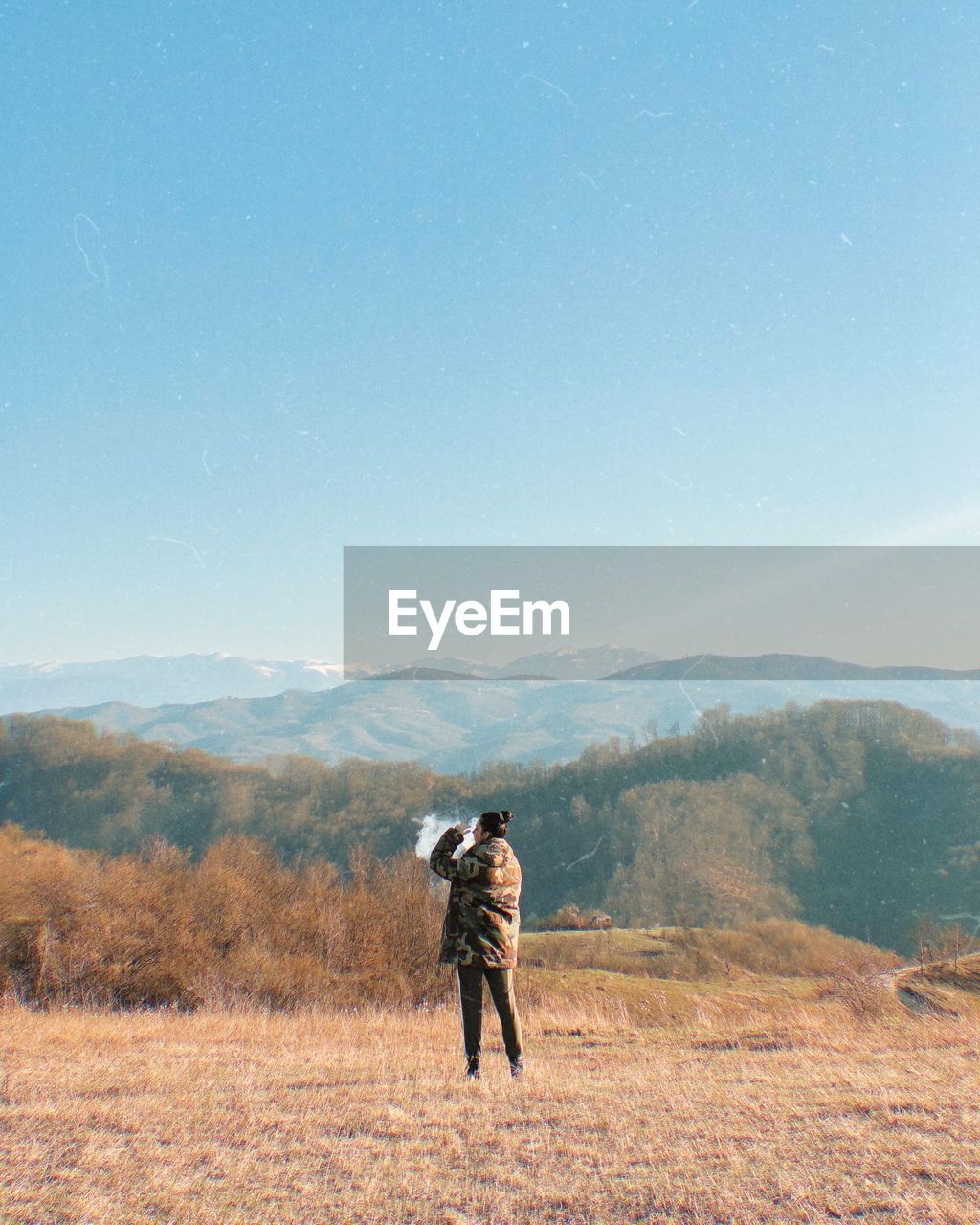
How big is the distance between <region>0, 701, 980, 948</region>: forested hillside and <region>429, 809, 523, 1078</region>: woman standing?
11583 cm

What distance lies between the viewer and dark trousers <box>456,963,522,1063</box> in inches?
310

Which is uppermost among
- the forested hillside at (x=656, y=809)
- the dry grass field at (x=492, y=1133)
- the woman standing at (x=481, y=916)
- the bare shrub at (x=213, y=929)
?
the woman standing at (x=481, y=916)

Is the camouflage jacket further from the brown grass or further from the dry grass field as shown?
the brown grass

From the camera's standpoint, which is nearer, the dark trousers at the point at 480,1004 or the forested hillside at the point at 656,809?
the dark trousers at the point at 480,1004

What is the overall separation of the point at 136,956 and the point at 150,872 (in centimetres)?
381

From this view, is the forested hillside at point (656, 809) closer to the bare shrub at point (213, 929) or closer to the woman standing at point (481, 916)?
the bare shrub at point (213, 929)

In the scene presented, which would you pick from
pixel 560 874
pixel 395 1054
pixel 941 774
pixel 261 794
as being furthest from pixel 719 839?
pixel 395 1054

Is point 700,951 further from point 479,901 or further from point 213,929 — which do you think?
point 479,901

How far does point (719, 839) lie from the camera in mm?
137375

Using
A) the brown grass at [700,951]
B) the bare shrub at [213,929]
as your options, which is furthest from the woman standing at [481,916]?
the brown grass at [700,951]

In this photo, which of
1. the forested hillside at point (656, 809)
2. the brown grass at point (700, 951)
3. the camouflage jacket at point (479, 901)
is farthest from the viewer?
the forested hillside at point (656, 809)

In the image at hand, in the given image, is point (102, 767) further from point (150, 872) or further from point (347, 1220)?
point (347, 1220)

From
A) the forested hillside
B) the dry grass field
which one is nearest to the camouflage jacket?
the dry grass field

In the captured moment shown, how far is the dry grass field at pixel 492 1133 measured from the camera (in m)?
4.91
